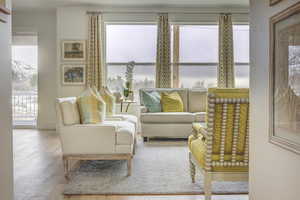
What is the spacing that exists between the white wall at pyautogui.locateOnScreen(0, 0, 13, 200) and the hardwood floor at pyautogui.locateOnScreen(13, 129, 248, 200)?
3.55 ft

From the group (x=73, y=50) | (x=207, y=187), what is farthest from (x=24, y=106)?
(x=207, y=187)

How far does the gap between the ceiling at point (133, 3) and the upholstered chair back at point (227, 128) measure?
4.70m

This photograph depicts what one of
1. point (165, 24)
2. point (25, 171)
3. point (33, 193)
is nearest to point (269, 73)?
point (33, 193)

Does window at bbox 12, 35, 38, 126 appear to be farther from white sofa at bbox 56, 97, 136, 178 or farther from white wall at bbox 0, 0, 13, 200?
white wall at bbox 0, 0, 13, 200

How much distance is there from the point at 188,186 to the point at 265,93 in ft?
5.58

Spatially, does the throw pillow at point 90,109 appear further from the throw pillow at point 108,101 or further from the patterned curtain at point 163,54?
the patterned curtain at point 163,54

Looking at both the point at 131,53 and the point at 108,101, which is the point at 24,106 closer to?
the point at 131,53

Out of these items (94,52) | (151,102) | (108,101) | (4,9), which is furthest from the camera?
(94,52)

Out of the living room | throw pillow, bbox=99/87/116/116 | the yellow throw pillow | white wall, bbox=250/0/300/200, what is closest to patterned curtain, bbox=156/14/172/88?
the living room

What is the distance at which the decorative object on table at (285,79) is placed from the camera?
129 cm

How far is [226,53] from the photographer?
7066 millimetres

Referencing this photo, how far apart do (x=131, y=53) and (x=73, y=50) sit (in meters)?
1.36

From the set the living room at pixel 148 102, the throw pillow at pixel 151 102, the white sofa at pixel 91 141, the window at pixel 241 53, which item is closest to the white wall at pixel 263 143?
the living room at pixel 148 102

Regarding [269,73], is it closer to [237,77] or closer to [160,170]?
[160,170]
